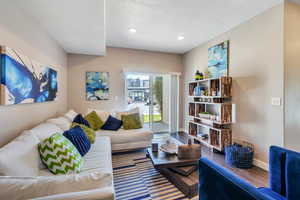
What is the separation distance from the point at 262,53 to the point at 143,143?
2.76 m

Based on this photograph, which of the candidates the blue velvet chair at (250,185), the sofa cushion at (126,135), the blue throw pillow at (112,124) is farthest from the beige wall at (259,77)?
the blue throw pillow at (112,124)

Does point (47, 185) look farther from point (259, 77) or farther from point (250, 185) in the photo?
point (259, 77)

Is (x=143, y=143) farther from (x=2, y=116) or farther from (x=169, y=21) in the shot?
(x=169, y=21)

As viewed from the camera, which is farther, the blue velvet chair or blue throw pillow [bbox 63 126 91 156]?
blue throw pillow [bbox 63 126 91 156]

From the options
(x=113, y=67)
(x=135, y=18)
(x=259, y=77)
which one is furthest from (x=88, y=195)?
(x=113, y=67)

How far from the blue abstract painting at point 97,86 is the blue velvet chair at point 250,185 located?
370 centimetres

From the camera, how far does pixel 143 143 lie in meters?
3.19

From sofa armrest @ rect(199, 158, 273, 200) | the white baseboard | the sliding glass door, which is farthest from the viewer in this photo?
the sliding glass door

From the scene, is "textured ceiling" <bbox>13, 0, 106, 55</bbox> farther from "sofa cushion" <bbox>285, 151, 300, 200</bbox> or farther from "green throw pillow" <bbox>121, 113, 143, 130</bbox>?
"sofa cushion" <bbox>285, 151, 300, 200</bbox>

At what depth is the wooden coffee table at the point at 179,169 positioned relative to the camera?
1808mm

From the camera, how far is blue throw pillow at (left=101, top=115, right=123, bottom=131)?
3346 mm

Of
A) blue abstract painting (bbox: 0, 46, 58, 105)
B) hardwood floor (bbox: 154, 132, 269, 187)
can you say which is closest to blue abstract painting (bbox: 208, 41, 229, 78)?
hardwood floor (bbox: 154, 132, 269, 187)

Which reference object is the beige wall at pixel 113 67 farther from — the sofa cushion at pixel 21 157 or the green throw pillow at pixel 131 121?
the sofa cushion at pixel 21 157

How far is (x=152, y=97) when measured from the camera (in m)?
4.84
